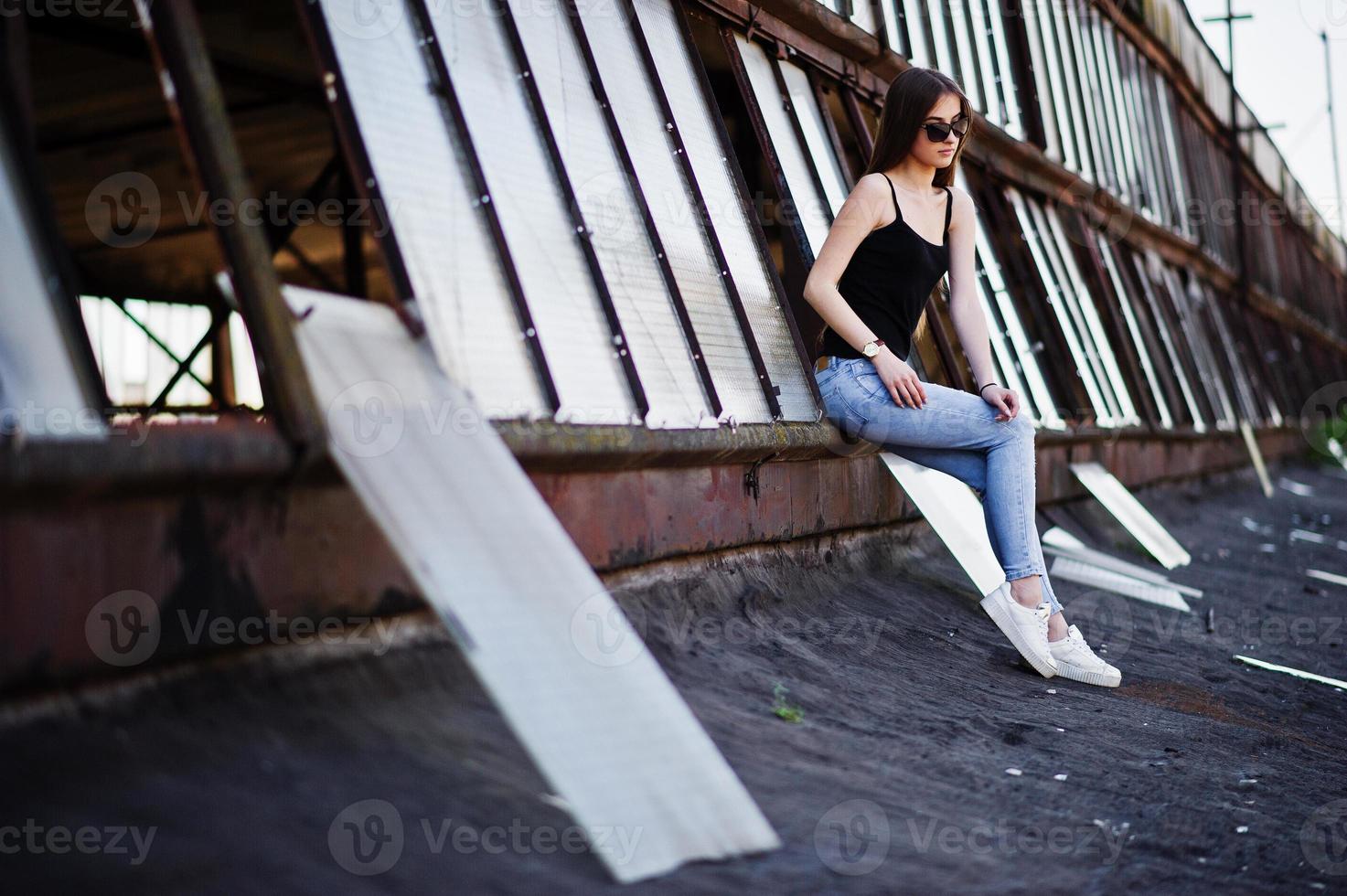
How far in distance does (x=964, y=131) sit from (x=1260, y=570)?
5149 millimetres

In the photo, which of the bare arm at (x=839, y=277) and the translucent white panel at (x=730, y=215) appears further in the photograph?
the translucent white panel at (x=730, y=215)

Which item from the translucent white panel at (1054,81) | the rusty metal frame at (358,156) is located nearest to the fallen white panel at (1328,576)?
the translucent white panel at (1054,81)

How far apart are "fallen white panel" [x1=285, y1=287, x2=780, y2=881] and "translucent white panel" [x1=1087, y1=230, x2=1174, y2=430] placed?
9.96m

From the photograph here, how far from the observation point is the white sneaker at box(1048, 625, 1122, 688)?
462 centimetres

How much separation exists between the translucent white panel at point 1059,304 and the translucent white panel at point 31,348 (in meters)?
8.21

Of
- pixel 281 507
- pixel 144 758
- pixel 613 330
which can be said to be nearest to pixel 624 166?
pixel 613 330

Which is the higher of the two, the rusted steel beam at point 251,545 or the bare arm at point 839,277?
the bare arm at point 839,277

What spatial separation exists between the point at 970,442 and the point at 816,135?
2.45 meters

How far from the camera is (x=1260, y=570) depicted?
346 inches

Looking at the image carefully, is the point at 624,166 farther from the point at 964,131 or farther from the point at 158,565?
the point at 158,565

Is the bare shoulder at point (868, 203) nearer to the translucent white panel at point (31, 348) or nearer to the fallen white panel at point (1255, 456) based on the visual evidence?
the translucent white panel at point (31, 348)

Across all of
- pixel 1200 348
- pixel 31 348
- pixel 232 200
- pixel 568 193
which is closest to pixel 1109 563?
pixel 568 193

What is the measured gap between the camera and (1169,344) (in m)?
13.9

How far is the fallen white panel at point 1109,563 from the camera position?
7363 millimetres
